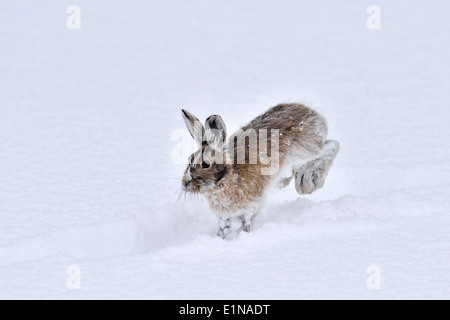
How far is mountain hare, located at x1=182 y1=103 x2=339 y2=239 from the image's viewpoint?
4.68 metres

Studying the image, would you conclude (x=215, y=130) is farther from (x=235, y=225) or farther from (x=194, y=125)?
(x=235, y=225)

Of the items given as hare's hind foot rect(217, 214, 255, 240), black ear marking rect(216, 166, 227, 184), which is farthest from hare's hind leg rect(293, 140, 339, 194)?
black ear marking rect(216, 166, 227, 184)

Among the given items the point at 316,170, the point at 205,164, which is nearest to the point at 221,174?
the point at 205,164

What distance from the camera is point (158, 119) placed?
7348mm

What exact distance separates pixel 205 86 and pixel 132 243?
3.50 m

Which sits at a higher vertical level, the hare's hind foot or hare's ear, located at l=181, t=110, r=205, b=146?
hare's ear, located at l=181, t=110, r=205, b=146

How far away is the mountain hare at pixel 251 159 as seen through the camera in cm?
468

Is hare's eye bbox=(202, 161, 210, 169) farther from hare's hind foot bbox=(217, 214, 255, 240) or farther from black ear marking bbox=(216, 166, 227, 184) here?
hare's hind foot bbox=(217, 214, 255, 240)

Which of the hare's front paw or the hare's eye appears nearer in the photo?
the hare's eye

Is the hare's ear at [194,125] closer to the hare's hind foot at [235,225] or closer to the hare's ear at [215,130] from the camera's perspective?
the hare's ear at [215,130]

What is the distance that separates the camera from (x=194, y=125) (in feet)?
15.2

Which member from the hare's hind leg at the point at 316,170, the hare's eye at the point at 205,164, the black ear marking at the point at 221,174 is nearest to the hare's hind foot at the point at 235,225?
the black ear marking at the point at 221,174

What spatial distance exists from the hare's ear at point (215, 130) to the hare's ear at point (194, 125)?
5cm
